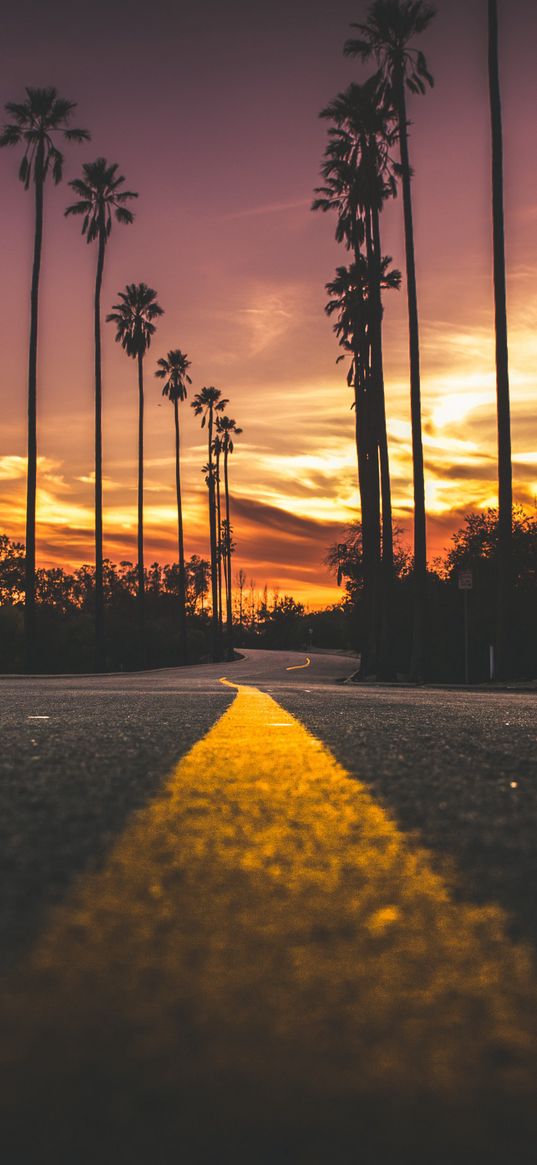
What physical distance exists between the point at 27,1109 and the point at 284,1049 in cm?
23

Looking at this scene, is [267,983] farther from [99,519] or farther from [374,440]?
[99,519]

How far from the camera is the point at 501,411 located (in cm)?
2634

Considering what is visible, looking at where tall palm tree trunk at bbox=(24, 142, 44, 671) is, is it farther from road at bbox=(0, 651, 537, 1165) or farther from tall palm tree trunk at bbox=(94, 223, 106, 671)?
road at bbox=(0, 651, 537, 1165)

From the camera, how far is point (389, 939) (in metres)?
1.24

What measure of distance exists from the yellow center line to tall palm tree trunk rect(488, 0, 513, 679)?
24601 mm

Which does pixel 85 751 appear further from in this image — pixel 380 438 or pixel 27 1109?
pixel 380 438

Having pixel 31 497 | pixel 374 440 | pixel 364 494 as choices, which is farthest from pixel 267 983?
pixel 364 494

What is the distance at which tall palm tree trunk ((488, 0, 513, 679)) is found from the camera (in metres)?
26.1

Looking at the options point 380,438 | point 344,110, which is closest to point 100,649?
point 380,438

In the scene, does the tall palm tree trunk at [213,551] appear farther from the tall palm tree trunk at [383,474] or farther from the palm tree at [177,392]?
the tall palm tree trunk at [383,474]

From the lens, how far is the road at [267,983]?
2.53ft

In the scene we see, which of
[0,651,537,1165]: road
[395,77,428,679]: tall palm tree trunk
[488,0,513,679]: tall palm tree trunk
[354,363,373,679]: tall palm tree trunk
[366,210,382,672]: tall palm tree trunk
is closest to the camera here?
[0,651,537,1165]: road

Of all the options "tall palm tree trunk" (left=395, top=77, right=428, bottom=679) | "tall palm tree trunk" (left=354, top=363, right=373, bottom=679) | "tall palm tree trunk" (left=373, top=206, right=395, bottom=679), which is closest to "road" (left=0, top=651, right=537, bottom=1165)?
"tall palm tree trunk" (left=395, top=77, right=428, bottom=679)

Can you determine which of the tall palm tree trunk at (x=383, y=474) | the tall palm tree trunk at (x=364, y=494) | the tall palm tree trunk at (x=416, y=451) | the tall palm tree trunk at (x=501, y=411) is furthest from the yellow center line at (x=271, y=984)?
the tall palm tree trunk at (x=364, y=494)
